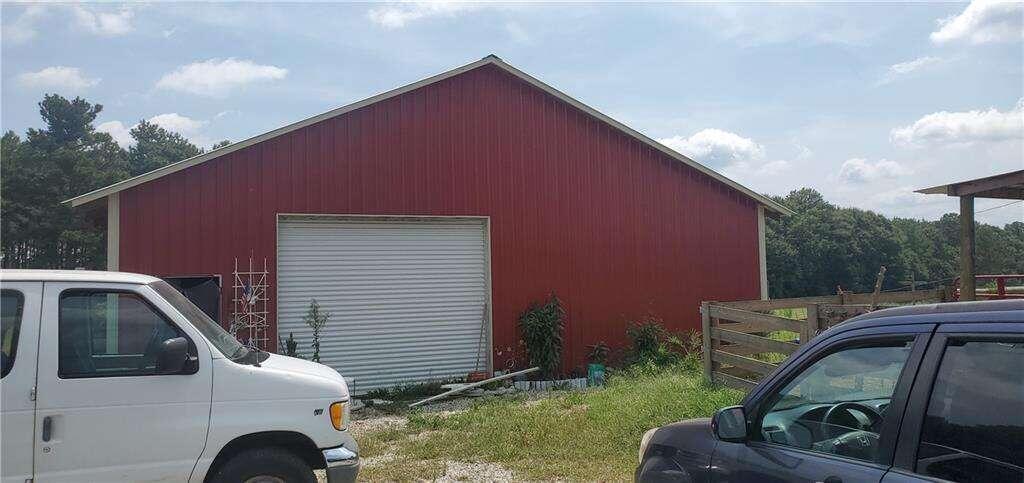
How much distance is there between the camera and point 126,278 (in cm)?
462

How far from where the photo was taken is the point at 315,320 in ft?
37.9

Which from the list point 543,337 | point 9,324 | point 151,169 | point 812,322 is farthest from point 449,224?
point 151,169

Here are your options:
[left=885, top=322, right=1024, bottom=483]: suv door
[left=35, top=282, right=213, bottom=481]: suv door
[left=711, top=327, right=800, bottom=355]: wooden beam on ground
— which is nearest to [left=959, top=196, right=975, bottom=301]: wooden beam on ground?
[left=711, top=327, right=800, bottom=355]: wooden beam on ground

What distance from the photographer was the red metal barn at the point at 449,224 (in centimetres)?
1120

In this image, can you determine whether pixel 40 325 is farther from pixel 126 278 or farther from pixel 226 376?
pixel 226 376

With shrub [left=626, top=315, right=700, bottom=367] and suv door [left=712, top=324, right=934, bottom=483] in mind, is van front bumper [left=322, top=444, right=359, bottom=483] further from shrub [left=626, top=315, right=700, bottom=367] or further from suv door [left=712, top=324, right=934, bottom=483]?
shrub [left=626, top=315, right=700, bottom=367]

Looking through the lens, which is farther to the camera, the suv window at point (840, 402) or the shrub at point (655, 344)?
the shrub at point (655, 344)

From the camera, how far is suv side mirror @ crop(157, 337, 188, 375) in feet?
14.0

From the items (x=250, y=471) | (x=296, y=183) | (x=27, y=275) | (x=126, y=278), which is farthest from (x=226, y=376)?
(x=296, y=183)

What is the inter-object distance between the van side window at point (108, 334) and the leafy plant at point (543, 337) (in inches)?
340

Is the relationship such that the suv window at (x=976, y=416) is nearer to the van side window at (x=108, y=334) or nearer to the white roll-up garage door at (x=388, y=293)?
the van side window at (x=108, y=334)

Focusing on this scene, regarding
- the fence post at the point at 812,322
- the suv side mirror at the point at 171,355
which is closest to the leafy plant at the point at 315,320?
the suv side mirror at the point at 171,355

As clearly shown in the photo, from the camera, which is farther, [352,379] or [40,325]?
[352,379]

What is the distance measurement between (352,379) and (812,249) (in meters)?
64.3
